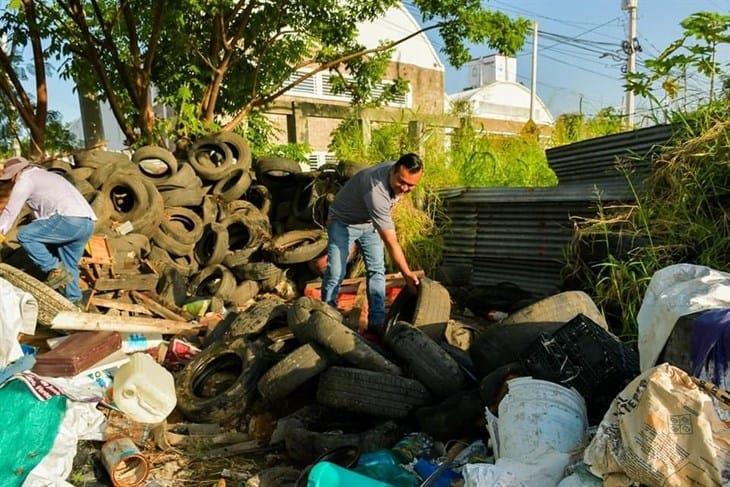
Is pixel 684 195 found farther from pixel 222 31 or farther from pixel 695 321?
pixel 222 31

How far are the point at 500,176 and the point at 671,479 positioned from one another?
22.5 ft

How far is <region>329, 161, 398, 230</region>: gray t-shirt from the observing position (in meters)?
4.30

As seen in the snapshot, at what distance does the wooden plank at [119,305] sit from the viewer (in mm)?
5125

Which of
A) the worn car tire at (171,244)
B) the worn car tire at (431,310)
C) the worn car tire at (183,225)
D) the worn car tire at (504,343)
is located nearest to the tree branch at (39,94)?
the worn car tire at (183,225)

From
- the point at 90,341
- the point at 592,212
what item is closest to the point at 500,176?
the point at 592,212

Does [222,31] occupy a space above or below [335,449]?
above

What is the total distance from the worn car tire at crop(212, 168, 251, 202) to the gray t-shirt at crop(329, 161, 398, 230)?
130 inches

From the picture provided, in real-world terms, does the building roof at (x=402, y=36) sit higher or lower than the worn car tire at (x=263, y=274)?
higher

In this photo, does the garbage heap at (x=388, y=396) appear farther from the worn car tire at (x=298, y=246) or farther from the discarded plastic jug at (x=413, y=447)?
the worn car tire at (x=298, y=246)

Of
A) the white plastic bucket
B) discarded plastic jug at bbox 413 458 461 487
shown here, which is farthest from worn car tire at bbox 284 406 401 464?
the white plastic bucket

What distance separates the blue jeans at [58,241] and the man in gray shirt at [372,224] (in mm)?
2358

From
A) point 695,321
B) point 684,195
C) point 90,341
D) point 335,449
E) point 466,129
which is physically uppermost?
point 466,129

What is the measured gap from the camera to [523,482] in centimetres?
200

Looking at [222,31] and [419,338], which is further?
[222,31]
